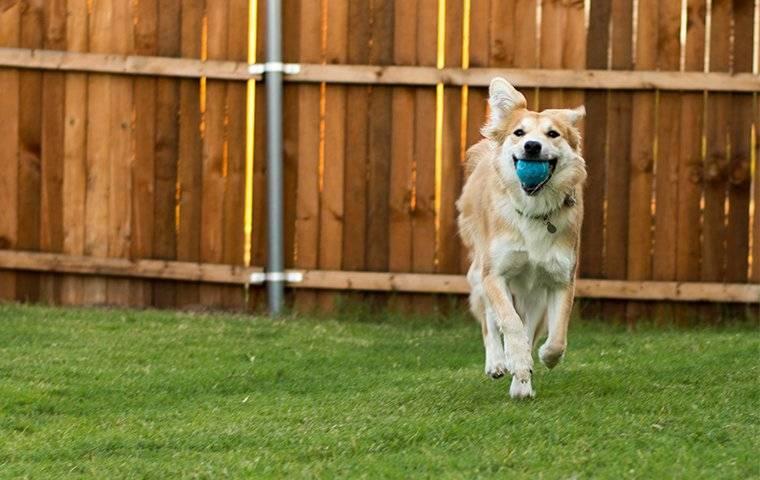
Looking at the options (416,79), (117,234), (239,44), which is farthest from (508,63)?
(117,234)

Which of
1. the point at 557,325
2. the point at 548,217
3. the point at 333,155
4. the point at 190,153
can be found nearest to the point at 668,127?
the point at 333,155

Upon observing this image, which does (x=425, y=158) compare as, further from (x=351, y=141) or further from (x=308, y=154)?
(x=308, y=154)

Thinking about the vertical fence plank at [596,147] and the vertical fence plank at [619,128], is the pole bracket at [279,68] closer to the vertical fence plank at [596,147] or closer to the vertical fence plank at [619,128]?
the vertical fence plank at [596,147]

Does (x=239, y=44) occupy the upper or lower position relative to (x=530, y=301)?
upper

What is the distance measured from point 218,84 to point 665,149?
2929 mm

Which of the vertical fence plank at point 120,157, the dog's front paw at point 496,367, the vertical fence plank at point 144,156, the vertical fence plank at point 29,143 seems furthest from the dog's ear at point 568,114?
the vertical fence plank at point 29,143

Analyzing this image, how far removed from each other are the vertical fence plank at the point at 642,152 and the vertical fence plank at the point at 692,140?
20 centimetres

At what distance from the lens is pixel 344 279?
11109mm

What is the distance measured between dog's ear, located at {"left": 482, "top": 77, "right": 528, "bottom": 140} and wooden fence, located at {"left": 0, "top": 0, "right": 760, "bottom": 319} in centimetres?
310

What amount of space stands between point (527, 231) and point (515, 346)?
60 cm

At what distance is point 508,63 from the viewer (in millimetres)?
11031

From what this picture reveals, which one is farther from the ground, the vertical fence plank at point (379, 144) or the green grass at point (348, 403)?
the vertical fence plank at point (379, 144)

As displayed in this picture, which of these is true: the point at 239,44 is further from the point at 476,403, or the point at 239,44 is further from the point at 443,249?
the point at 476,403

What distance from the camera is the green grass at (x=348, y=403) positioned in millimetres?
6285
